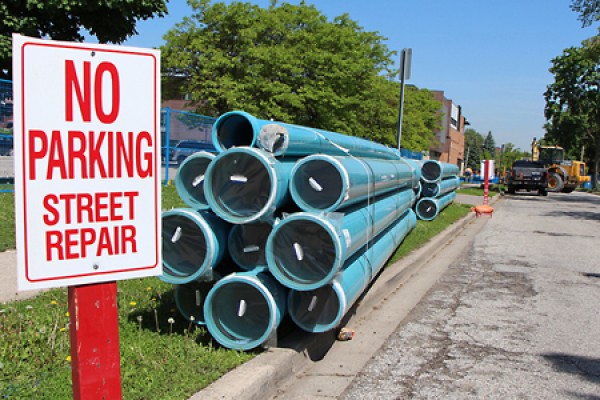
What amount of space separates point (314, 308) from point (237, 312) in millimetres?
635

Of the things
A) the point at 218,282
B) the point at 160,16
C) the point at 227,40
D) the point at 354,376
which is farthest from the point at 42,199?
the point at 227,40

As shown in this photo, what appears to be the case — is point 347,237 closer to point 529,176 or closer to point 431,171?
point 431,171

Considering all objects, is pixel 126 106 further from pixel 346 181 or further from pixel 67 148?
pixel 346 181

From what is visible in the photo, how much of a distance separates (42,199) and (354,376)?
10.1 ft

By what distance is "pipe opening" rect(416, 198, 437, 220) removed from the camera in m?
14.1

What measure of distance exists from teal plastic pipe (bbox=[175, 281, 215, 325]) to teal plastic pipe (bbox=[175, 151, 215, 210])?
2.24 feet

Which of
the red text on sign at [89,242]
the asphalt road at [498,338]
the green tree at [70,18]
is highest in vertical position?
the green tree at [70,18]

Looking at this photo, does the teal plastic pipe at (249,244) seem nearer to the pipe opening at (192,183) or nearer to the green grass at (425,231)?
the pipe opening at (192,183)

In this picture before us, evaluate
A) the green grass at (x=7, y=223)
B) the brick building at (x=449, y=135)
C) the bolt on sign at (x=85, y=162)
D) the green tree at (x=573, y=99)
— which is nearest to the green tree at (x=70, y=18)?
the green grass at (x=7, y=223)

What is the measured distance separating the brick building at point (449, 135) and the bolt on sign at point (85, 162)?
8763 cm

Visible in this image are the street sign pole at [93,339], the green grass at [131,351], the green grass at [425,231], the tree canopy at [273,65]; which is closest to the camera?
the street sign pole at [93,339]

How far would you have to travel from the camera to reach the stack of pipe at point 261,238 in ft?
13.8

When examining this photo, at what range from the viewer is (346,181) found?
434cm

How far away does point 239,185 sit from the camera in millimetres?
4379
